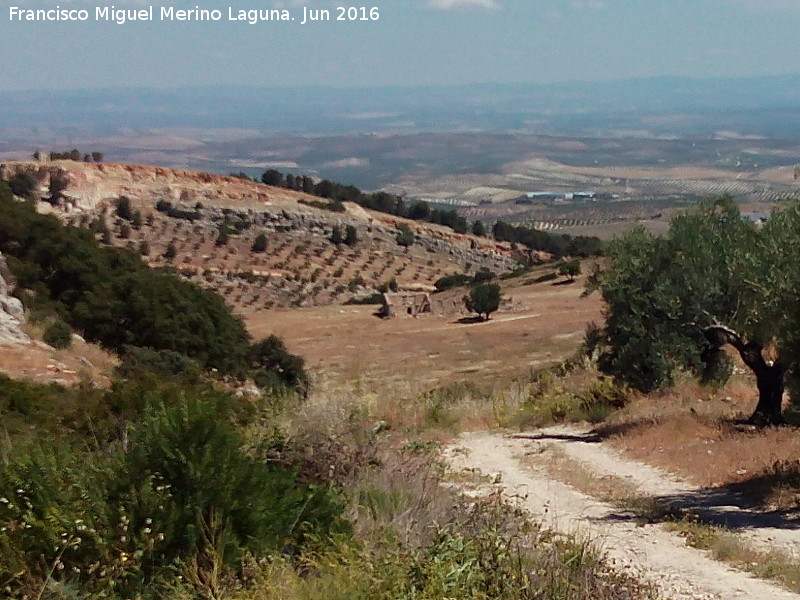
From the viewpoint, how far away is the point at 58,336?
17.5 metres

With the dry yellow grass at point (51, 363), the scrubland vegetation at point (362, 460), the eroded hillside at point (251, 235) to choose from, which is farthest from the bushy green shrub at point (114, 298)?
the eroded hillside at point (251, 235)

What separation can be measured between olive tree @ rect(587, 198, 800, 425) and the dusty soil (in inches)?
71.9

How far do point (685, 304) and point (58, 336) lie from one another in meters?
10.5

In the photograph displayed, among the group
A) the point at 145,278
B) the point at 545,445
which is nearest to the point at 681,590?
the point at 545,445

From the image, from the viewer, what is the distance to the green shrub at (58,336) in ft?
56.7

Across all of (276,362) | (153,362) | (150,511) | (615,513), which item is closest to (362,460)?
(150,511)

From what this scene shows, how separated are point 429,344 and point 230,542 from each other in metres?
31.5

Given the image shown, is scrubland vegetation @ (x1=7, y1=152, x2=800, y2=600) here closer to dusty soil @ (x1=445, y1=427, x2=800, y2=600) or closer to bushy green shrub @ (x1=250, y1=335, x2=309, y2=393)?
dusty soil @ (x1=445, y1=427, x2=800, y2=600)

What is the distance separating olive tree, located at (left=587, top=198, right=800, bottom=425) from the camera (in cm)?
1518

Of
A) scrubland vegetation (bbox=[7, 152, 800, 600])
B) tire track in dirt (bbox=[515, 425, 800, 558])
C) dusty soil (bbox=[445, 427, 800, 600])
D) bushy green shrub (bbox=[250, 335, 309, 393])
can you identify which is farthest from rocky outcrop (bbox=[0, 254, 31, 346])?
tire track in dirt (bbox=[515, 425, 800, 558])

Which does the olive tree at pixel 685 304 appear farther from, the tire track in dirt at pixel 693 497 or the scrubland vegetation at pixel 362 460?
the tire track in dirt at pixel 693 497

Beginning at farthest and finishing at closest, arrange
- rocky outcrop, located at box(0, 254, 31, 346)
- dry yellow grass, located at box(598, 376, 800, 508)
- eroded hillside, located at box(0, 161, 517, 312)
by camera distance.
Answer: eroded hillside, located at box(0, 161, 517, 312)
rocky outcrop, located at box(0, 254, 31, 346)
dry yellow grass, located at box(598, 376, 800, 508)

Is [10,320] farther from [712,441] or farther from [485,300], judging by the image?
[485,300]

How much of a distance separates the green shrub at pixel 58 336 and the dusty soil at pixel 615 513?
7108mm
